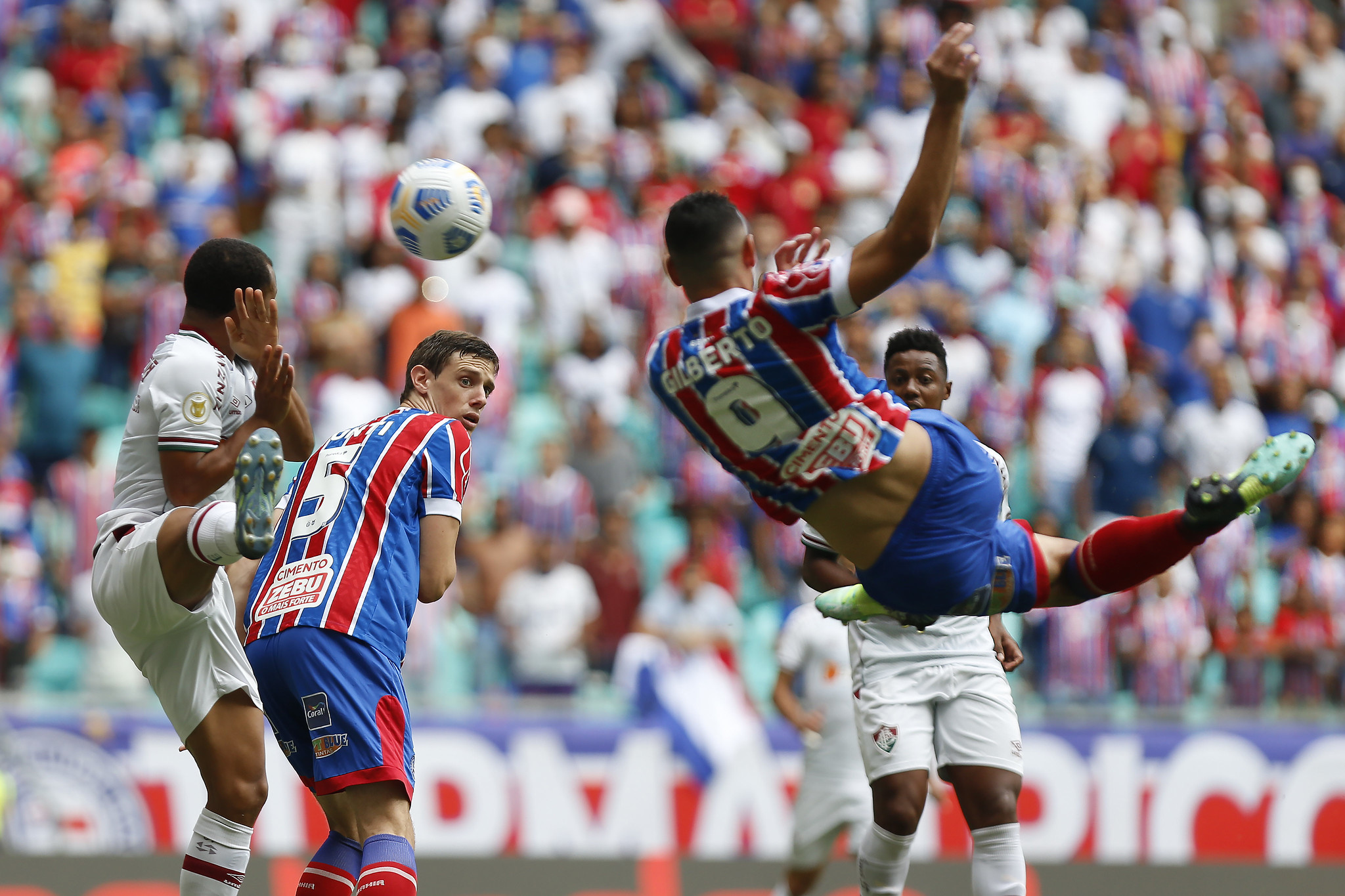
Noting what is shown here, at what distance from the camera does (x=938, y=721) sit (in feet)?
22.8

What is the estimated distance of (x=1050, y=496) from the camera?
14.2 m

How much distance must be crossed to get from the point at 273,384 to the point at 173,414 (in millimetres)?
378

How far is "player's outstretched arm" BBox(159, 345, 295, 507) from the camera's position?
5711mm

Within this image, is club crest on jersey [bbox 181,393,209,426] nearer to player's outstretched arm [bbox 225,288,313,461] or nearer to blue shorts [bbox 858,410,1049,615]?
player's outstretched arm [bbox 225,288,313,461]

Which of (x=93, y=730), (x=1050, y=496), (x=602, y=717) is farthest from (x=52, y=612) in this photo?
(x=1050, y=496)

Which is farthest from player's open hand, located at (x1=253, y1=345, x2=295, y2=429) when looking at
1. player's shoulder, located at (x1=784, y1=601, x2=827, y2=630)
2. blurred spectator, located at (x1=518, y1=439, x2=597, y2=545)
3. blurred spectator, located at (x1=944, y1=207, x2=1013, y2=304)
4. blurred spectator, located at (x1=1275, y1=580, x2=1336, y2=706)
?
blurred spectator, located at (x1=944, y1=207, x2=1013, y2=304)

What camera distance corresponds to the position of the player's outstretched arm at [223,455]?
225 inches

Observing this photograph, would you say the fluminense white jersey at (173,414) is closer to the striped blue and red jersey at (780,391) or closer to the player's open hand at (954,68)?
the striped blue and red jersey at (780,391)

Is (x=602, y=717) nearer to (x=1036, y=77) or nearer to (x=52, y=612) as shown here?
(x=52, y=612)

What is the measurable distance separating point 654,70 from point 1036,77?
14.8 ft

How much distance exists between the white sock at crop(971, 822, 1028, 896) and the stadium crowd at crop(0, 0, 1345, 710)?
18.5ft

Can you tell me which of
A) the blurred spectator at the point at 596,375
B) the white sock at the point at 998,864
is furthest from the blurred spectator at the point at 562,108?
the white sock at the point at 998,864

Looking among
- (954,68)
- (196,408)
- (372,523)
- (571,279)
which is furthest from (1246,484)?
(571,279)

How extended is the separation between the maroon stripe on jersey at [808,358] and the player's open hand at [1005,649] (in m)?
1.96
